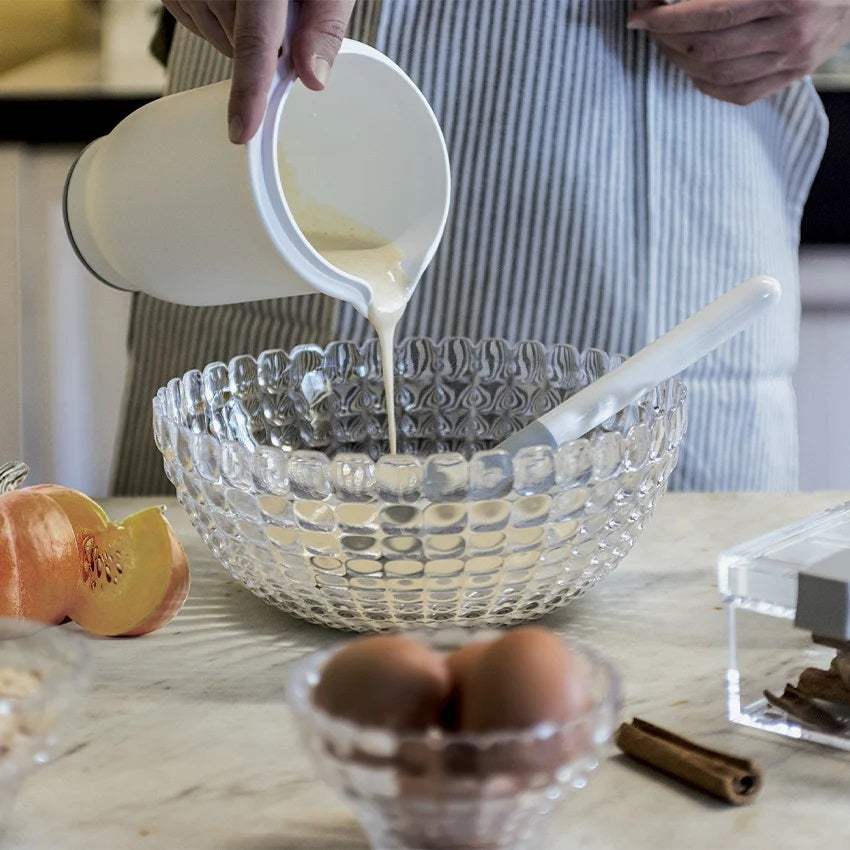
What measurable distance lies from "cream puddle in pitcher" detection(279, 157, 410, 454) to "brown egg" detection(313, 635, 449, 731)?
38 cm

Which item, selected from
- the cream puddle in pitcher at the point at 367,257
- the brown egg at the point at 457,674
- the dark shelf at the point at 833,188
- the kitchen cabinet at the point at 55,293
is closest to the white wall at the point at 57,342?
the kitchen cabinet at the point at 55,293

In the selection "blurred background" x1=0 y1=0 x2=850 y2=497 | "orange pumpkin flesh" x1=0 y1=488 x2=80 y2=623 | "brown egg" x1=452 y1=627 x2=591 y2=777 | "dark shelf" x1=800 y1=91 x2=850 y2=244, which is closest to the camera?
"brown egg" x1=452 y1=627 x2=591 y2=777

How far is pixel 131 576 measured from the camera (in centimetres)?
62

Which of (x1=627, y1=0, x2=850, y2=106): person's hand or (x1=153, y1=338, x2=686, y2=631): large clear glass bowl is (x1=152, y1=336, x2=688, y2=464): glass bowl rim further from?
(x1=627, y1=0, x2=850, y2=106): person's hand

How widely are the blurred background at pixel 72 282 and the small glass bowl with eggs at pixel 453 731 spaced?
1.48 m

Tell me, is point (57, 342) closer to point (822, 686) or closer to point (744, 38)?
point (744, 38)

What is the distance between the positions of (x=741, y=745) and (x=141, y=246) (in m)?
0.44

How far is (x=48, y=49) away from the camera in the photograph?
1.89 m

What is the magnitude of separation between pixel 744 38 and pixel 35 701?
2.96 feet

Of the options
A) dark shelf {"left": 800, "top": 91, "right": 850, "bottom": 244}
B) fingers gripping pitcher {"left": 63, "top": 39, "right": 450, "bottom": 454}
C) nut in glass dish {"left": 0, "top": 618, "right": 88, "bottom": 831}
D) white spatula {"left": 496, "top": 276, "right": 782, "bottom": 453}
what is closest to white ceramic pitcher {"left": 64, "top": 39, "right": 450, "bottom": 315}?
fingers gripping pitcher {"left": 63, "top": 39, "right": 450, "bottom": 454}

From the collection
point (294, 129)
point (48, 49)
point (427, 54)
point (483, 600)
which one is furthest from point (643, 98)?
point (48, 49)

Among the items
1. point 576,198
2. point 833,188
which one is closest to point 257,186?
point 576,198

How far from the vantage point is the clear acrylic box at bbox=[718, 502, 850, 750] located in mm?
522

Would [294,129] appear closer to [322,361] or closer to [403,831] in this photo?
[322,361]
